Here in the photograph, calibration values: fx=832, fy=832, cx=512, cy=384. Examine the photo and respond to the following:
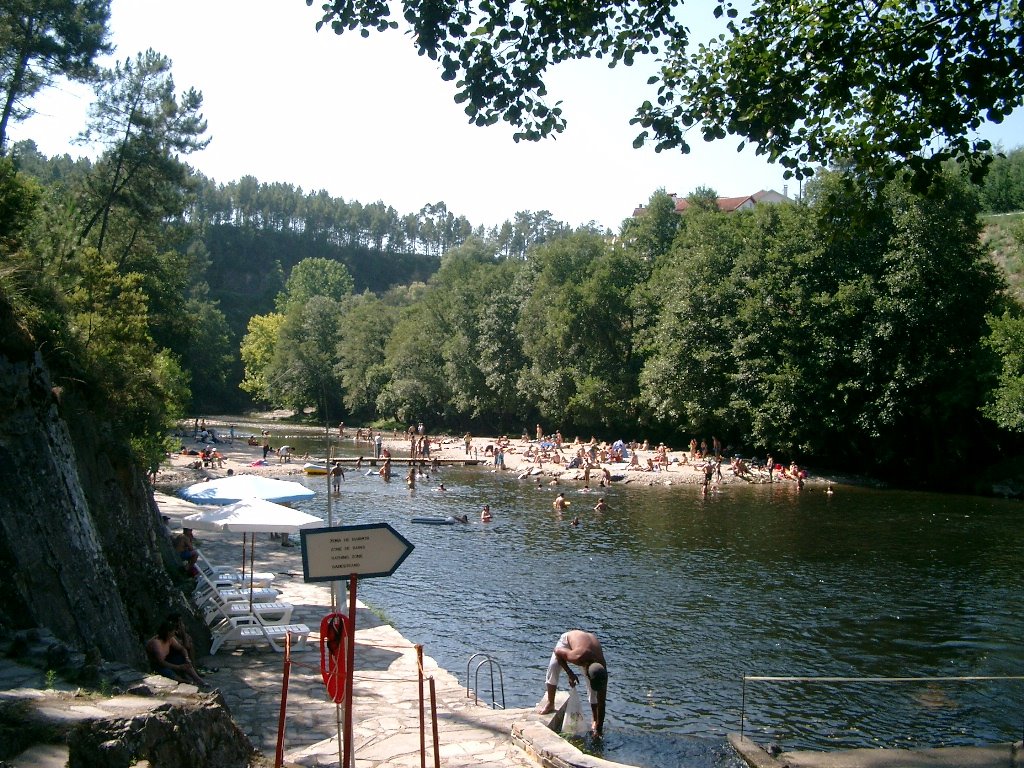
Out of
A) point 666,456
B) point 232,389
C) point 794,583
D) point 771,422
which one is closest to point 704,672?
point 794,583

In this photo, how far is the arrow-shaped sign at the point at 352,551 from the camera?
594cm

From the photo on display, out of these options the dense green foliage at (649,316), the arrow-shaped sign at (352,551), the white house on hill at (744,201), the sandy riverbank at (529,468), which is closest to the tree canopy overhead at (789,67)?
the dense green foliage at (649,316)

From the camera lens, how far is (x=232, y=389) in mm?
103375

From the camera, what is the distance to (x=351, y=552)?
6.07 meters

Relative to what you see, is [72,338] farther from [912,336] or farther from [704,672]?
[912,336]

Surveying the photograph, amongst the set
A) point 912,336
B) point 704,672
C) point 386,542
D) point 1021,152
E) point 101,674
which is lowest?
point 704,672

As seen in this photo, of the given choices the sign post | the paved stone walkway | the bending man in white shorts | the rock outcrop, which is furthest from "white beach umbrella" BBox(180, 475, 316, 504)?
the sign post

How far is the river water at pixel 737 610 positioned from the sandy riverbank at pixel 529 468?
8330 millimetres

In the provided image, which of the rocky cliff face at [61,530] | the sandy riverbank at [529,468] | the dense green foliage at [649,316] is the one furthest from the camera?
the sandy riverbank at [529,468]

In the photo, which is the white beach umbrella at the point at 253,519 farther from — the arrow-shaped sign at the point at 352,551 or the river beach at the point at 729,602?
the arrow-shaped sign at the point at 352,551

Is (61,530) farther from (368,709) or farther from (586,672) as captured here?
(586,672)

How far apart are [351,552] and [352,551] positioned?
0.01 metres

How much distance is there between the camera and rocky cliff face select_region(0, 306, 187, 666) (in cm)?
773

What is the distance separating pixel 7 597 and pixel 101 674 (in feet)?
5.56
